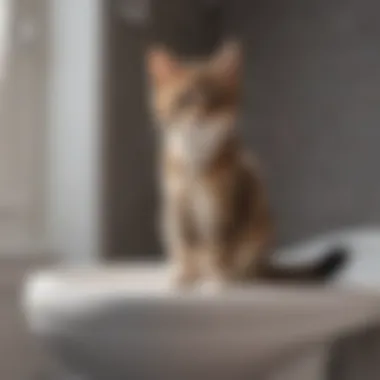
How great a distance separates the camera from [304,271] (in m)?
1.24

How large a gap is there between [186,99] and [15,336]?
0.81 m

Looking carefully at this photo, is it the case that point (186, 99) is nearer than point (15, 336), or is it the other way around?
point (186, 99)

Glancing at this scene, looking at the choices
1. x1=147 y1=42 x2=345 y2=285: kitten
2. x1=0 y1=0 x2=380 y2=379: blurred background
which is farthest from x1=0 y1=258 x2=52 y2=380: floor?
x1=147 y1=42 x2=345 y2=285: kitten

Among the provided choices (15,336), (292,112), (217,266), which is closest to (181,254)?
(217,266)

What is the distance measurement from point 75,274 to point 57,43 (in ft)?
2.49

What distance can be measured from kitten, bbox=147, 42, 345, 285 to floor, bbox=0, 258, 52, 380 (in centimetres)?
63

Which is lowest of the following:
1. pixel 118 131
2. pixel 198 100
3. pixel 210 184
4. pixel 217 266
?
pixel 217 266

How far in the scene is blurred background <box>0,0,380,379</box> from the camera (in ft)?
5.97

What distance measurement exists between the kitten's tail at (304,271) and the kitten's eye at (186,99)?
0.25 meters

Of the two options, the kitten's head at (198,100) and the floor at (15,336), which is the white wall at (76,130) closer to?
the floor at (15,336)

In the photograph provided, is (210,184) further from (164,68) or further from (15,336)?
(15,336)

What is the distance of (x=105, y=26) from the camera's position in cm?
185

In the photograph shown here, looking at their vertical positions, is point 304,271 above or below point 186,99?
below

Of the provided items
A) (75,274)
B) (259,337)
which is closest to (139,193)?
(75,274)
